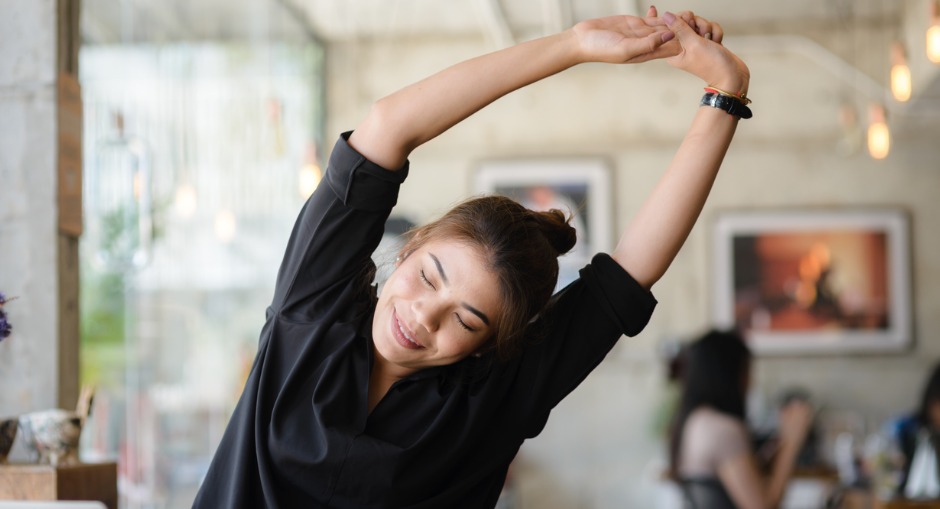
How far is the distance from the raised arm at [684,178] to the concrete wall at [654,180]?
18.1 feet

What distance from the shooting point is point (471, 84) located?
134 cm

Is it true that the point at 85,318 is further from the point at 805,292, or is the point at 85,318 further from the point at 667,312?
the point at 805,292

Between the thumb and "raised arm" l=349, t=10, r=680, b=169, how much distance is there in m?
0.07

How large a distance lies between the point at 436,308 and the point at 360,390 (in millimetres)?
148

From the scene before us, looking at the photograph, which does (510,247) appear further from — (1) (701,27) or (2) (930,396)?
(2) (930,396)

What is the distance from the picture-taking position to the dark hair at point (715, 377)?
147 inches

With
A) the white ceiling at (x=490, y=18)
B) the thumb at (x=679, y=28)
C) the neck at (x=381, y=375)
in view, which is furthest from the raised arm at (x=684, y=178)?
the white ceiling at (x=490, y=18)

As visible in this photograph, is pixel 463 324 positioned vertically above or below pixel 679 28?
below

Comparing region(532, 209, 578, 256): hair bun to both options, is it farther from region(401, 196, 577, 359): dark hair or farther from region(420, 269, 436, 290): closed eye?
region(420, 269, 436, 290): closed eye

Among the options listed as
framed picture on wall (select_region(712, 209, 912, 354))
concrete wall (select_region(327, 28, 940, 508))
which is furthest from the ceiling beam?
framed picture on wall (select_region(712, 209, 912, 354))

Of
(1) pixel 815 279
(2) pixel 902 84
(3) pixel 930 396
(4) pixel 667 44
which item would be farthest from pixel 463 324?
(1) pixel 815 279

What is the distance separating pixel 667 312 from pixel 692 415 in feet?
10.7

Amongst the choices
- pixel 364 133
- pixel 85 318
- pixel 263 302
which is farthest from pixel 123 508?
pixel 364 133

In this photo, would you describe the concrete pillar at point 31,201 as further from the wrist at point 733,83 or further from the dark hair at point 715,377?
the dark hair at point 715,377
